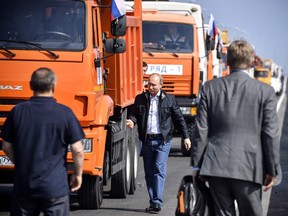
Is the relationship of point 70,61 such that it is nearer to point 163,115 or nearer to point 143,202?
point 163,115

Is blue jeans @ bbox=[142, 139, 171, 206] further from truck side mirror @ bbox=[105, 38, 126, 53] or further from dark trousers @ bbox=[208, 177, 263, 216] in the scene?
dark trousers @ bbox=[208, 177, 263, 216]

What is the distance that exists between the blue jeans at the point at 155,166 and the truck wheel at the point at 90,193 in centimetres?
60

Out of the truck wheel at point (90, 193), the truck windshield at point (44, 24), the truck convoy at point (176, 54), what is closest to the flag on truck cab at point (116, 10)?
the truck windshield at point (44, 24)

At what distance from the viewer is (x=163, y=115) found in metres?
12.9

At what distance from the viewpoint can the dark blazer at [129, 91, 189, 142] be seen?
12898 mm

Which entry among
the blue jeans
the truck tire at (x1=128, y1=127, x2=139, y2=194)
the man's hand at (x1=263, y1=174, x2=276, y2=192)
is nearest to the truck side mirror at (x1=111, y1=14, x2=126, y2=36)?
the blue jeans

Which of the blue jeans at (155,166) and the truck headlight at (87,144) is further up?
the truck headlight at (87,144)

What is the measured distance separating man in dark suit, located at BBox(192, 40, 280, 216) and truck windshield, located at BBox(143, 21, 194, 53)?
45.6 ft

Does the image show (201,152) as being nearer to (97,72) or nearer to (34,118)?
(34,118)

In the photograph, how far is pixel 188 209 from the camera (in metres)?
8.19

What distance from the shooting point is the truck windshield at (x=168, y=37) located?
21891mm

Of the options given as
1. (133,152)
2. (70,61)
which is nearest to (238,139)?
(70,61)

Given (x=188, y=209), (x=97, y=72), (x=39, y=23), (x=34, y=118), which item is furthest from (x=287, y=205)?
(x=34, y=118)

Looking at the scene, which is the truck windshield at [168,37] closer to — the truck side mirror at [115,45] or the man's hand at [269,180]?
the truck side mirror at [115,45]
